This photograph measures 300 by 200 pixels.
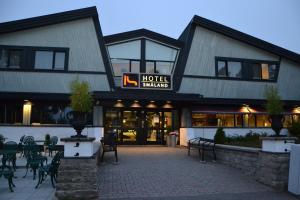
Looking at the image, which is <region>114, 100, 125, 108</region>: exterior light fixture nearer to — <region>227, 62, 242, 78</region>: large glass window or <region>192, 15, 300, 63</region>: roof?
<region>192, 15, 300, 63</region>: roof

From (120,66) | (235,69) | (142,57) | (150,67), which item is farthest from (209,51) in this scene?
(120,66)

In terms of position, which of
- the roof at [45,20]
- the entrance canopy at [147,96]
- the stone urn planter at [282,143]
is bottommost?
the stone urn planter at [282,143]

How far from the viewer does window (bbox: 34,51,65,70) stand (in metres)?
18.6

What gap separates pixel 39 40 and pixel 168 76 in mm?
8446

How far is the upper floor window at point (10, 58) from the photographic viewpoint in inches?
721

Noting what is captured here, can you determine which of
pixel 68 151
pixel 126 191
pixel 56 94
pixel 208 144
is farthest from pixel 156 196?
pixel 56 94

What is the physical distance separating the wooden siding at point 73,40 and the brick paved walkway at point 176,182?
8098 mm

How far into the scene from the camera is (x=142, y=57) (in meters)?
20.2

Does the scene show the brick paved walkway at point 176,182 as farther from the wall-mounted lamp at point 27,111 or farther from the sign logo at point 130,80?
the wall-mounted lamp at point 27,111

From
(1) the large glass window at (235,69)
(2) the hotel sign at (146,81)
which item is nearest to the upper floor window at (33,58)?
(2) the hotel sign at (146,81)

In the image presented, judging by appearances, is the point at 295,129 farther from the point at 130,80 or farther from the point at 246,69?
the point at 130,80

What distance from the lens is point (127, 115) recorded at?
20578 millimetres

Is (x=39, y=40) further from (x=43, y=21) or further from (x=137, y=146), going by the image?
(x=137, y=146)

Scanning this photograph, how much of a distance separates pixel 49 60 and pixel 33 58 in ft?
3.10
